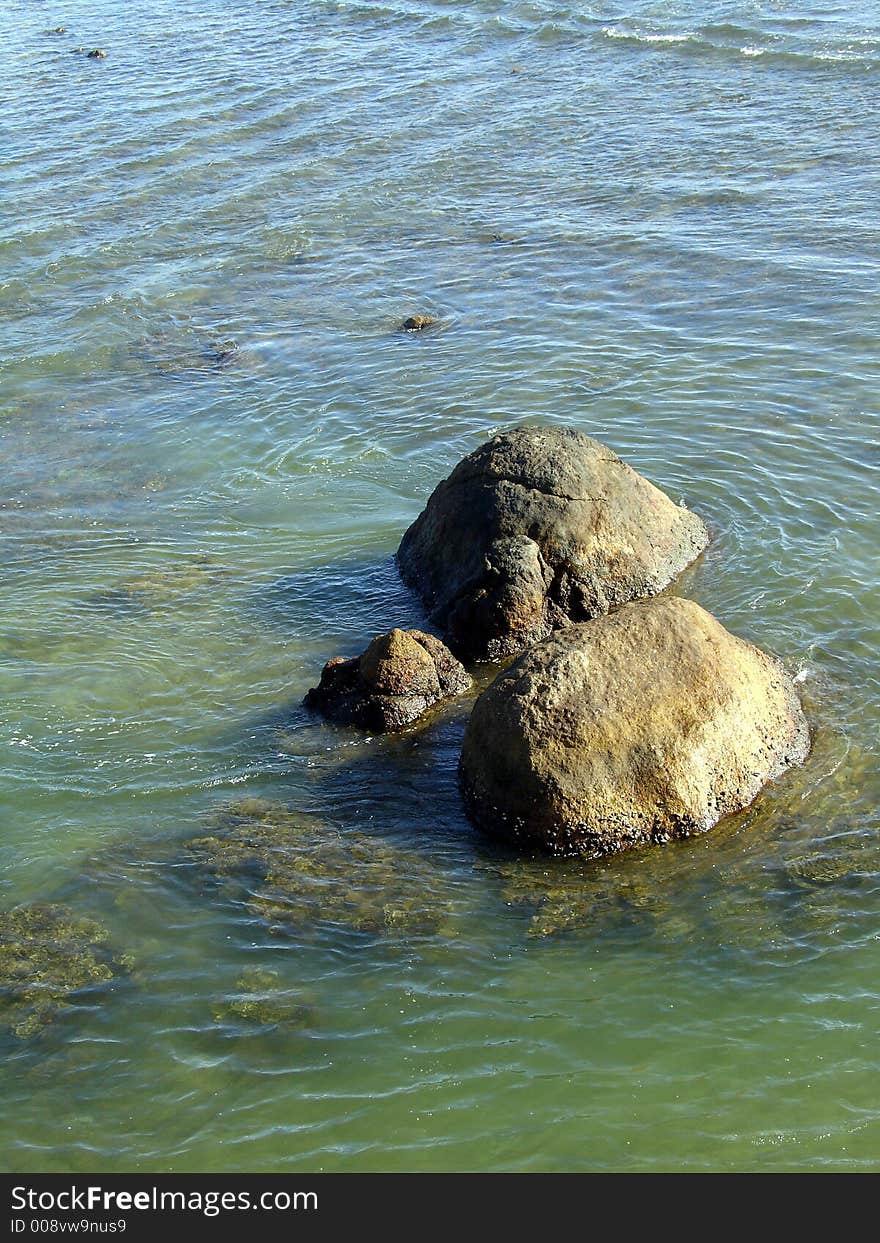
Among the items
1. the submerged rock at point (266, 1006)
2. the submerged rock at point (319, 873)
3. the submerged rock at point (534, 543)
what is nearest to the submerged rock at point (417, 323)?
the submerged rock at point (534, 543)

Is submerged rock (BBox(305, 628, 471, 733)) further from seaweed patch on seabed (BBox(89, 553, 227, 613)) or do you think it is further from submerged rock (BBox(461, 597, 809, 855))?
seaweed patch on seabed (BBox(89, 553, 227, 613))

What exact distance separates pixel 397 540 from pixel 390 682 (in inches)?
113

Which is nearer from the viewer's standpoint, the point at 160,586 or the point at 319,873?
the point at 319,873

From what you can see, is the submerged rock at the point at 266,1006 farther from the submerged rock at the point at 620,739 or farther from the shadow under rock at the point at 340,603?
the shadow under rock at the point at 340,603

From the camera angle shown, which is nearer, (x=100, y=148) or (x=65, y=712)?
(x=65, y=712)

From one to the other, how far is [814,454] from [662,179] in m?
8.77

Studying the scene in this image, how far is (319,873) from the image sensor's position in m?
7.42

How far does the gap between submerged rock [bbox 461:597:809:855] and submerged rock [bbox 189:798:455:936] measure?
1.99 ft

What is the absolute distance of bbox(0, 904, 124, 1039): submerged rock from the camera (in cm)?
662

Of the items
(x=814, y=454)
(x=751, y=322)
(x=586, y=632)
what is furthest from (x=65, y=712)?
(x=751, y=322)

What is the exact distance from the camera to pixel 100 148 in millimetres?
23375

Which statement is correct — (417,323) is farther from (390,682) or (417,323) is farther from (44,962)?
(44,962)

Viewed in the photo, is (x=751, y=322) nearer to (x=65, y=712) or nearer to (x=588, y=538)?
(x=588, y=538)

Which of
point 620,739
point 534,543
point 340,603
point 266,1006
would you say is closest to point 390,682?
point 534,543
